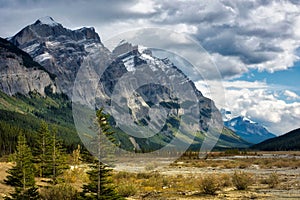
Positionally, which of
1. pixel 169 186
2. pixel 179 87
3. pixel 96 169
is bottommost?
pixel 169 186

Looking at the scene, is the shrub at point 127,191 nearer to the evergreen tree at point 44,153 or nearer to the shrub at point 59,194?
the shrub at point 59,194

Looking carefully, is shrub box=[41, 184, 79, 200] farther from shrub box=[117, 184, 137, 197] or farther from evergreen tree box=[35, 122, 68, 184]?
evergreen tree box=[35, 122, 68, 184]

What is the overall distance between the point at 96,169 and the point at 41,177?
19.0 m

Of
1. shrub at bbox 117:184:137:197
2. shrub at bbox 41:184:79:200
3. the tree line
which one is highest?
the tree line

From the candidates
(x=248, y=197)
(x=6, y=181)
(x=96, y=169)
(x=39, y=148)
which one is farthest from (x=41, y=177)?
(x=248, y=197)

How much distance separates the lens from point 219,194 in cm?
3228

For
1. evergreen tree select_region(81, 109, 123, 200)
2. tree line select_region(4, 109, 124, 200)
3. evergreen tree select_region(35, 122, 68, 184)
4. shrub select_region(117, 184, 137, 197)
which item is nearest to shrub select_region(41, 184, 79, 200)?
tree line select_region(4, 109, 124, 200)

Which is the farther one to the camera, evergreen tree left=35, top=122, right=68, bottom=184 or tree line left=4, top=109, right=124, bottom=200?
evergreen tree left=35, top=122, right=68, bottom=184

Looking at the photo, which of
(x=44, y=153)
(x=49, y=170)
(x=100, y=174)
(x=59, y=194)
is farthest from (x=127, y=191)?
(x=44, y=153)

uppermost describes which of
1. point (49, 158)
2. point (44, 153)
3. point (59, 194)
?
point (44, 153)

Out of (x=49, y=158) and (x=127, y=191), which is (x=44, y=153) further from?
Result: (x=127, y=191)

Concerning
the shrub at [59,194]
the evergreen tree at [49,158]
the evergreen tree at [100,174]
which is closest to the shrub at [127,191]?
the shrub at [59,194]

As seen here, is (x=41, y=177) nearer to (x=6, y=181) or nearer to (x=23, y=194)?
(x=6, y=181)

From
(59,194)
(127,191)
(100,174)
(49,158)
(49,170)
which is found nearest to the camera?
(100,174)
